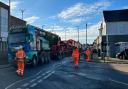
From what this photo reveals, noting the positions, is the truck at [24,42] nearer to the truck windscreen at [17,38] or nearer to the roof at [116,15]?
the truck windscreen at [17,38]

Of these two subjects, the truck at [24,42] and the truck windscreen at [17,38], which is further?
the truck windscreen at [17,38]

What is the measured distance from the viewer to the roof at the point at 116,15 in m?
73.8

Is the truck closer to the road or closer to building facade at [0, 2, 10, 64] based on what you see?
the road

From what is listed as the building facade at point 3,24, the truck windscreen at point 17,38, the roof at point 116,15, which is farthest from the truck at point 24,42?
the roof at point 116,15

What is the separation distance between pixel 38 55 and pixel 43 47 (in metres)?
3.65

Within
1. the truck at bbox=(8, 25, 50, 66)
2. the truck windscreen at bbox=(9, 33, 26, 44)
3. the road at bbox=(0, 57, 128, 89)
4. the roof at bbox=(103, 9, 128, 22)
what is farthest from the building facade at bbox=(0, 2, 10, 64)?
the road at bbox=(0, 57, 128, 89)

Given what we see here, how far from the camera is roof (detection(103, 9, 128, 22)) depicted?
2904 inches

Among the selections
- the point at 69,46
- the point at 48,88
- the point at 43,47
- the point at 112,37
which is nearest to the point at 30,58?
the point at 43,47

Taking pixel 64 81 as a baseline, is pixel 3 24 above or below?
above

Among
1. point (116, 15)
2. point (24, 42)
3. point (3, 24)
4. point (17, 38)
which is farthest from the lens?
point (116, 15)

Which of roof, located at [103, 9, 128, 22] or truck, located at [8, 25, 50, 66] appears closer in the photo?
truck, located at [8, 25, 50, 66]

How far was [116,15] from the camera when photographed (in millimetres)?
75500

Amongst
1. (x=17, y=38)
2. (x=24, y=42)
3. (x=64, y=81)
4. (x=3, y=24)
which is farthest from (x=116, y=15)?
(x=64, y=81)

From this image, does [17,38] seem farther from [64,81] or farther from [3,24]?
[3,24]
